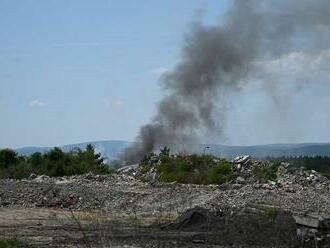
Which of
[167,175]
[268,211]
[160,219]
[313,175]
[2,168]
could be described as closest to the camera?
[268,211]

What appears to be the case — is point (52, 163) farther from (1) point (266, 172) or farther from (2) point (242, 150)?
(2) point (242, 150)

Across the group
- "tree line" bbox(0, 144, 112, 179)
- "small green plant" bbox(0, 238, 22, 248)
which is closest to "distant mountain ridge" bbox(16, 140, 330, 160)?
"tree line" bbox(0, 144, 112, 179)

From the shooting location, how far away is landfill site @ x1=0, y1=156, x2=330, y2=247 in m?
16.5

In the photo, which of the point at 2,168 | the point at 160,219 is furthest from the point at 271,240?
the point at 2,168

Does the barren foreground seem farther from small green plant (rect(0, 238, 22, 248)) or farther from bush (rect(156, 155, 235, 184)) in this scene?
bush (rect(156, 155, 235, 184))

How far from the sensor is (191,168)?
3922cm

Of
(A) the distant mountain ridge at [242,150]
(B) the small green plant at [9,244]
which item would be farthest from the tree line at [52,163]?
(B) the small green plant at [9,244]

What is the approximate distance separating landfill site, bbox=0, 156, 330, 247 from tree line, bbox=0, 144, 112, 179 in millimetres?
6822

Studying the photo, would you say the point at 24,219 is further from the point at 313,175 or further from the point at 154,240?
the point at 313,175

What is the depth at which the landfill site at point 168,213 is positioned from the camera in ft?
54.1

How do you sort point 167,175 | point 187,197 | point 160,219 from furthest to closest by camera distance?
point 167,175 → point 187,197 → point 160,219

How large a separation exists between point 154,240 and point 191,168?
72.1 ft

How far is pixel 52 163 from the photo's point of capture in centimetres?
4434

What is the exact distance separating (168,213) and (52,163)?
21.8 metres
